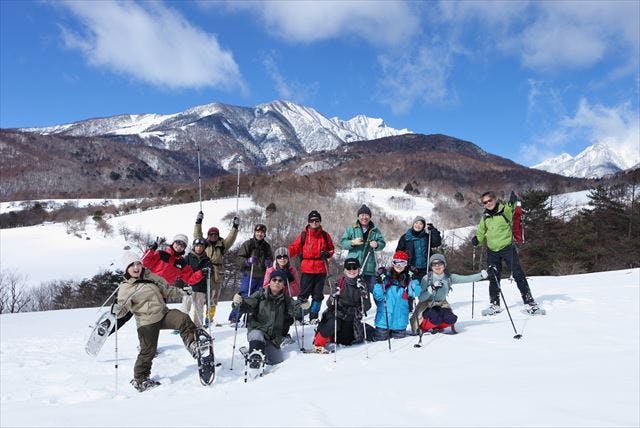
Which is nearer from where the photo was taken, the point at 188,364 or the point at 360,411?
the point at 360,411

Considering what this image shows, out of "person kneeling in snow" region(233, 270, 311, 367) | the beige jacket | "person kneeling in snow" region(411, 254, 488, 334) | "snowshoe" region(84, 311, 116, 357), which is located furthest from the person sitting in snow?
"snowshoe" region(84, 311, 116, 357)

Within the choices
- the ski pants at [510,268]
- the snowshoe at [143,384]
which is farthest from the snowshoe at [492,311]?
the snowshoe at [143,384]

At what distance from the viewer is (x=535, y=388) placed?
4.11 metres

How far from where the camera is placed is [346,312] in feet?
21.9

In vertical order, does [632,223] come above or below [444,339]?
above

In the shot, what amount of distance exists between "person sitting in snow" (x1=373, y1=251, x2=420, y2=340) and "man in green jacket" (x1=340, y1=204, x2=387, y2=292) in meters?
0.91

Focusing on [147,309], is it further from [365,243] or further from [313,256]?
[365,243]

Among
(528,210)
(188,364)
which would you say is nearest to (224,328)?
(188,364)

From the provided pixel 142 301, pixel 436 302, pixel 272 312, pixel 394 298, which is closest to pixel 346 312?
pixel 394 298

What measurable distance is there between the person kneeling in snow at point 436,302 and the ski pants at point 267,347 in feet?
6.90

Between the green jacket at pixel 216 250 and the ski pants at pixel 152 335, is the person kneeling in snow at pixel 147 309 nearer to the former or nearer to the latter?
the ski pants at pixel 152 335

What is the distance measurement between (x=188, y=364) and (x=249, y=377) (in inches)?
52.6

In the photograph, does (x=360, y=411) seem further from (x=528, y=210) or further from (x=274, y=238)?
(x=274, y=238)

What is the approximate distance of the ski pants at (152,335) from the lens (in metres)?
5.48
